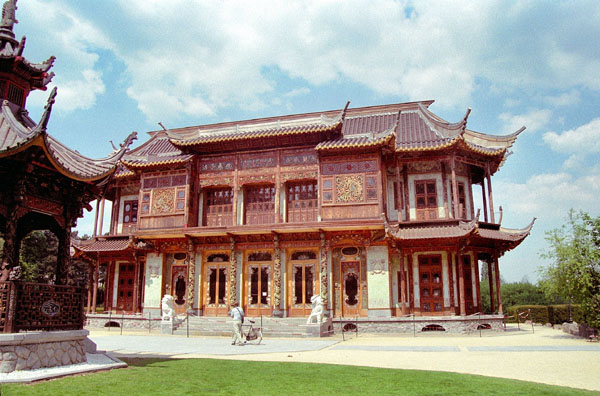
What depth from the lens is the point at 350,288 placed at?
21.3 meters

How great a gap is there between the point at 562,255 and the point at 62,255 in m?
15.0

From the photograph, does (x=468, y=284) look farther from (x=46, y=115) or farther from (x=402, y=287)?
(x=46, y=115)

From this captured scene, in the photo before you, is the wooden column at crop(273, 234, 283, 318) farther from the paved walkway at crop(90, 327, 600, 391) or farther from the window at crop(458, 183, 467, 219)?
the window at crop(458, 183, 467, 219)

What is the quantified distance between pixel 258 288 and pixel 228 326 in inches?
107

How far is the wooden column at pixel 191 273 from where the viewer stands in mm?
22828

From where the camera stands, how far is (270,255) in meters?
22.6

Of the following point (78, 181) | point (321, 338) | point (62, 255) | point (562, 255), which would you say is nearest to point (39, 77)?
point (78, 181)

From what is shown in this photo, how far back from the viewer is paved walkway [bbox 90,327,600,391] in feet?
31.4

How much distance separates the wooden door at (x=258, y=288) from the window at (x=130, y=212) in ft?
26.5

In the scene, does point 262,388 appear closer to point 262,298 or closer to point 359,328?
point 359,328

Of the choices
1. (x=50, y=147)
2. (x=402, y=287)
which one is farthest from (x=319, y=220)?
(x=50, y=147)

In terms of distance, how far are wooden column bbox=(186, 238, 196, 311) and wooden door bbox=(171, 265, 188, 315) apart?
1.76ft

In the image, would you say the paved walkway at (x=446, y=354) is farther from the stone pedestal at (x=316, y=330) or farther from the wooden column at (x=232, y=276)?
the wooden column at (x=232, y=276)

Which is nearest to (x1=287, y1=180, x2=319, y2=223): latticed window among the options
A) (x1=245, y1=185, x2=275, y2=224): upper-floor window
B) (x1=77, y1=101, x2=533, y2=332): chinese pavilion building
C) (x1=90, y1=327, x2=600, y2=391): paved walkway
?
(x1=77, y1=101, x2=533, y2=332): chinese pavilion building
